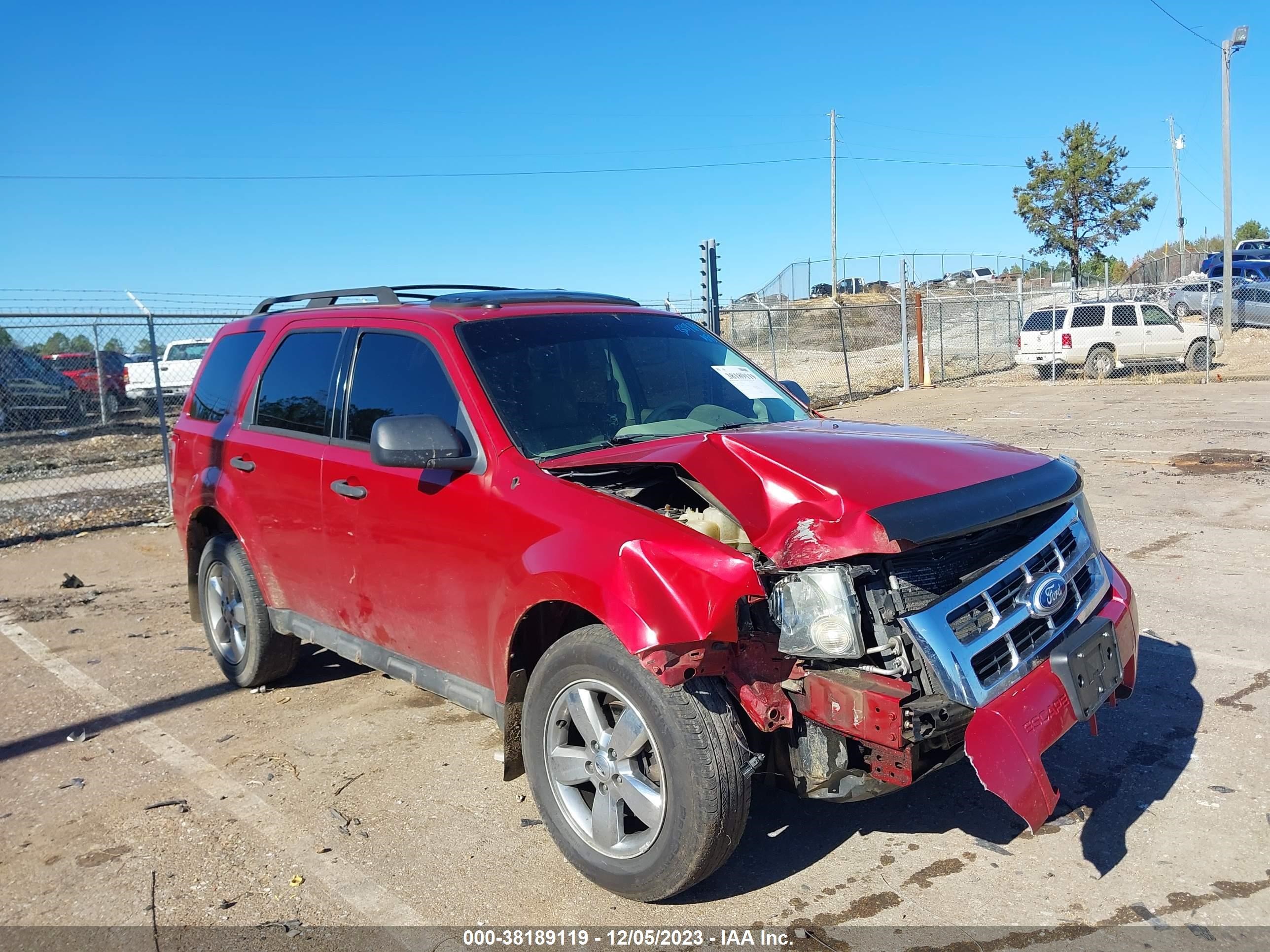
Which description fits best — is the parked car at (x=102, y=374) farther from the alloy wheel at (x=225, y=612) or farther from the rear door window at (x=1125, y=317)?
the rear door window at (x=1125, y=317)

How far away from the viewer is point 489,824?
3.78m

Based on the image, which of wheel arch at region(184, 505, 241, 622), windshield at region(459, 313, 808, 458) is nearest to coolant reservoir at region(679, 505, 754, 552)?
windshield at region(459, 313, 808, 458)

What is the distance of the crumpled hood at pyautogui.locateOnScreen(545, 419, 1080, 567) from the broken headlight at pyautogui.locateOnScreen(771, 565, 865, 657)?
0.07m

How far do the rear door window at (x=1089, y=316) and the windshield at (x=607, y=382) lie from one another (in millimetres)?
19900

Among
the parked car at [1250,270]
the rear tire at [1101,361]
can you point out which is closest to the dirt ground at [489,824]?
the rear tire at [1101,361]

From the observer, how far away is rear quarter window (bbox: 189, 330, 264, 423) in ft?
17.7

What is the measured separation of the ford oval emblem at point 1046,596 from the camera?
310cm

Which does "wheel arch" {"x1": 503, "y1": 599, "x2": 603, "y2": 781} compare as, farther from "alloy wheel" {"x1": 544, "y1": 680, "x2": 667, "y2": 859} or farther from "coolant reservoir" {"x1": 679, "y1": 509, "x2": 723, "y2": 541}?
"coolant reservoir" {"x1": 679, "y1": 509, "x2": 723, "y2": 541}

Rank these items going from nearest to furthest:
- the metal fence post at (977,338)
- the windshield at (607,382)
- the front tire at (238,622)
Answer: the windshield at (607,382)
the front tire at (238,622)
the metal fence post at (977,338)

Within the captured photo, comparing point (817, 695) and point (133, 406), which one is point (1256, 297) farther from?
point (817, 695)

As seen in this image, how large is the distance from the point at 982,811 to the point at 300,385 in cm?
360

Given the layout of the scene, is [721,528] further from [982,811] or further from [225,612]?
[225,612]

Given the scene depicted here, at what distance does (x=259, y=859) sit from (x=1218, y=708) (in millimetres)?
4105

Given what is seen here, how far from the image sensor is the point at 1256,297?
2911cm
